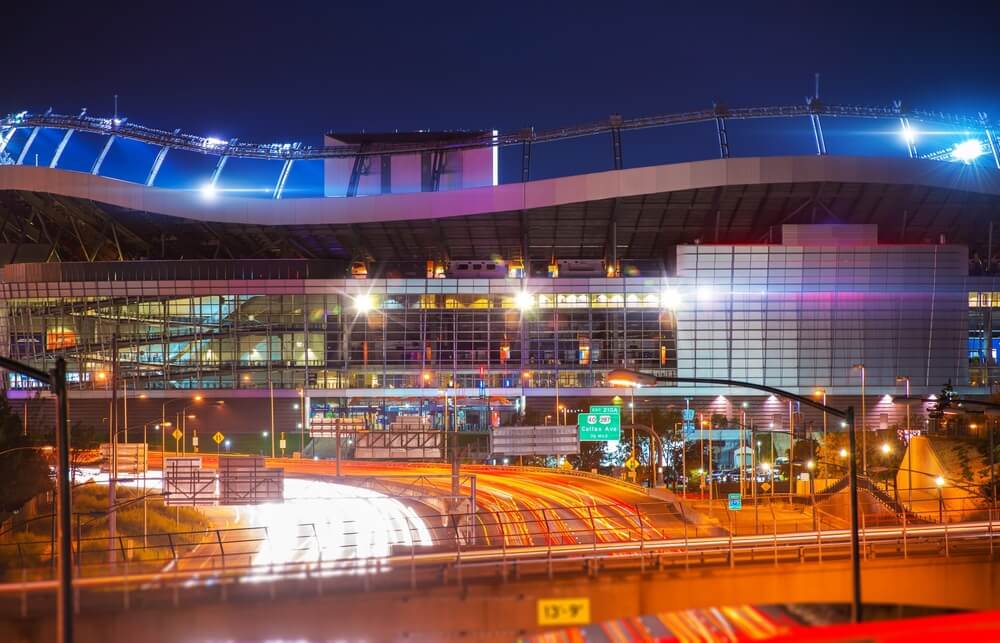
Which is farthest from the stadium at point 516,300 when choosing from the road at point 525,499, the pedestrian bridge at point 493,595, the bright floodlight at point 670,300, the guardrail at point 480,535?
the pedestrian bridge at point 493,595

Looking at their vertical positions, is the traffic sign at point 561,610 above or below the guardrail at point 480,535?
above

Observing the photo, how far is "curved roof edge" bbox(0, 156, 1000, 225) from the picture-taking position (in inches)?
3484

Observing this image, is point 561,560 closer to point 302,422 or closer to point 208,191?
point 302,422

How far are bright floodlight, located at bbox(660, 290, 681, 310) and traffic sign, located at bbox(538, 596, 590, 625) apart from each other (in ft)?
222

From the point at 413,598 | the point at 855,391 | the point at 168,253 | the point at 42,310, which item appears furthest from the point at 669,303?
the point at 413,598

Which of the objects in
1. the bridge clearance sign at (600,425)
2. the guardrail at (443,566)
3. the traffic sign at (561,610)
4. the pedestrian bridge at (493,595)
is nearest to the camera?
the guardrail at (443,566)

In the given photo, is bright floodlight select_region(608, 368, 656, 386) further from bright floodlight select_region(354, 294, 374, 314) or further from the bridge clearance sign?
bright floodlight select_region(354, 294, 374, 314)

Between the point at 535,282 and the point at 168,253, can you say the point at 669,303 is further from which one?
the point at 168,253

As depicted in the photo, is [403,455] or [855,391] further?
[855,391]

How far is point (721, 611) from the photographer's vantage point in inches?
1225

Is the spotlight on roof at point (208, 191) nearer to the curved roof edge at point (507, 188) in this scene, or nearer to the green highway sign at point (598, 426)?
the curved roof edge at point (507, 188)

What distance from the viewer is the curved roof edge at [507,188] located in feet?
290

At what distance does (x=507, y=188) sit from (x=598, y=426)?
119 ft

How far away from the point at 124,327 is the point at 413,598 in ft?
252
